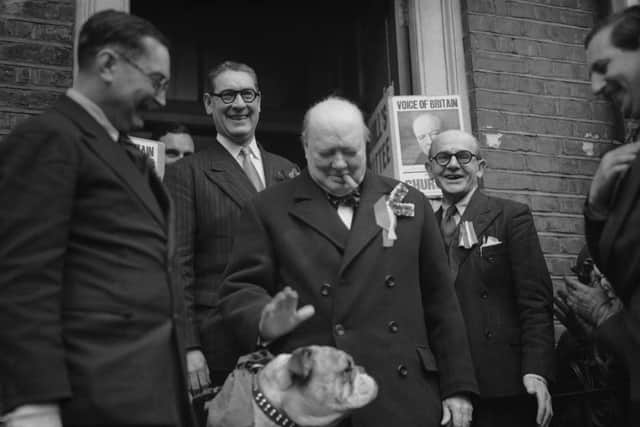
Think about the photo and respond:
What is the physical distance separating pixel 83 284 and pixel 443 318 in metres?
→ 1.60

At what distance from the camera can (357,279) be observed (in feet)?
11.2

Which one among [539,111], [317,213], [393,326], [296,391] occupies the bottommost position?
[296,391]

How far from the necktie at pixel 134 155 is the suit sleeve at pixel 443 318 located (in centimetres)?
127

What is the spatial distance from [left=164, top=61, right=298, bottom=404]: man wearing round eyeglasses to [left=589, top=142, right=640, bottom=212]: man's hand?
1.64 metres

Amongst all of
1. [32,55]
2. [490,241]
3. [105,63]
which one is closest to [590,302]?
[490,241]

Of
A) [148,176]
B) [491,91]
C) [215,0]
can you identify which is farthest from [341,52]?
[148,176]

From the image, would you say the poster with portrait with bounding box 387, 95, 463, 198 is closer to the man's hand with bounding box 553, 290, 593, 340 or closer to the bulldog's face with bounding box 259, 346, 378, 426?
the man's hand with bounding box 553, 290, 593, 340

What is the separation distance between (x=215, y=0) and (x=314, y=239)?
5116 millimetres

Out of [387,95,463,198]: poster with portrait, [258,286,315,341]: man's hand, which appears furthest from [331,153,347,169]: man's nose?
[387,95,463,198]: poster with portrait

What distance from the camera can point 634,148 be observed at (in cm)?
290

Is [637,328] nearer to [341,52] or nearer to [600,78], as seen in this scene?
[600,78]

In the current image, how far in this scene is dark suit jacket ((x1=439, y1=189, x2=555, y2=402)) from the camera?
159 inches

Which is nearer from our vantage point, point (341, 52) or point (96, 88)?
point (96, 88)

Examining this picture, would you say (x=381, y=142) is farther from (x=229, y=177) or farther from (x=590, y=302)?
(x=590, y=302)
